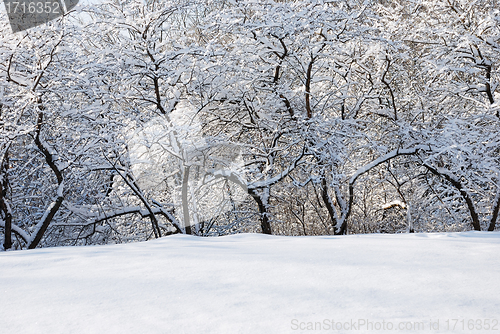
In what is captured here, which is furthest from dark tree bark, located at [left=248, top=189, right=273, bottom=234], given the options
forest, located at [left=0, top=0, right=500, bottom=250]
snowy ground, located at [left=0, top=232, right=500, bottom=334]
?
snowy ground, located at [left=0, top=232, right=500, bottom=334]

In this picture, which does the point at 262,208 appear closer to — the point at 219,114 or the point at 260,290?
the point at 219,114

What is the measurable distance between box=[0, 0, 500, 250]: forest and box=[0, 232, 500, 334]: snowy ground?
11.3ft

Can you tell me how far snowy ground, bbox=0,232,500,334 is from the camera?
123 cm

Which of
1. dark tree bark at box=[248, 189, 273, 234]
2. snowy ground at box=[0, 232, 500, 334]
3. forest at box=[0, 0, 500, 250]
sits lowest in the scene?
dark tree bark at box=[248, 189, 273, 234]

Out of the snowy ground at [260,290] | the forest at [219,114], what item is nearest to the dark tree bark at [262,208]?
the forest at [219,114]

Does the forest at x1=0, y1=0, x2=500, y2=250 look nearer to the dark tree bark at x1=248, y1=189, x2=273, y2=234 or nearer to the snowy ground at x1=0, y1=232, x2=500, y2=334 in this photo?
the dark tree bark at x1=248, y1=189, x2=273, y2=234

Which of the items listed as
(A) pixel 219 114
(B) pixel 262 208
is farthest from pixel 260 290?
(A) pixel 219 114

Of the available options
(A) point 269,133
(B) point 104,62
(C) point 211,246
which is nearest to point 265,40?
(A) point 269,133

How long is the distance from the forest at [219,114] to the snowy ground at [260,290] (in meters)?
3.45

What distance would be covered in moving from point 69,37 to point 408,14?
18.0 feet

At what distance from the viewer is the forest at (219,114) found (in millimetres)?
5496

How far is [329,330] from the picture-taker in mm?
1160

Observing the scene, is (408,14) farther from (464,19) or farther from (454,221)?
(454,221)

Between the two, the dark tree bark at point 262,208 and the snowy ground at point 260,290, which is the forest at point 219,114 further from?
the snowy ground at point 260,290
